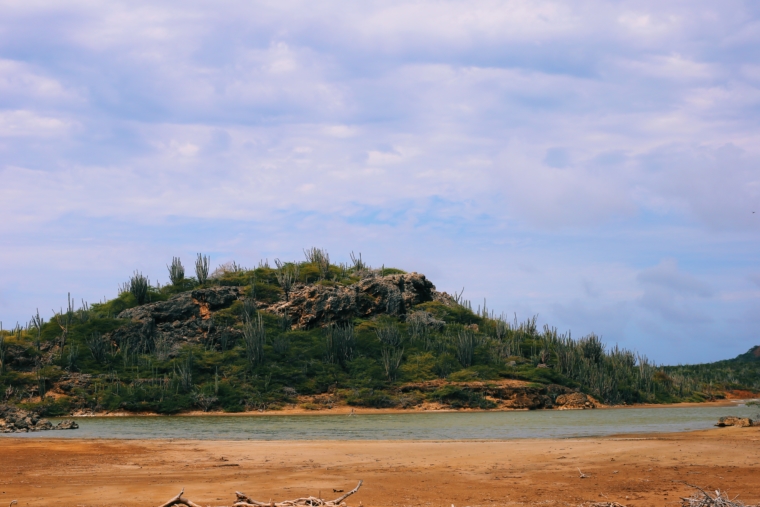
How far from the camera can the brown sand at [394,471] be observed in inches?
443

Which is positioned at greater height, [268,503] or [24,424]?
[268,503]

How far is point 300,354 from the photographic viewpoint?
1916 inches

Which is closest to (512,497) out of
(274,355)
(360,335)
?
(274,355)

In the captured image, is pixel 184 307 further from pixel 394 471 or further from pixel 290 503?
pixel 290 503

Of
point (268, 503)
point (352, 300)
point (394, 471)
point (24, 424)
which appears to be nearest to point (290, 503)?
point (268, 503)

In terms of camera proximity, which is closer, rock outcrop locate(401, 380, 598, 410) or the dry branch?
the dry branch

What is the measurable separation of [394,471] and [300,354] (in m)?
35.1

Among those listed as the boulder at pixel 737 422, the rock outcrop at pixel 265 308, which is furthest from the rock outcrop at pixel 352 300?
the boulder at pixel 737 422

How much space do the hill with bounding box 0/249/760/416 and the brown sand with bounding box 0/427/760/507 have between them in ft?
75.3

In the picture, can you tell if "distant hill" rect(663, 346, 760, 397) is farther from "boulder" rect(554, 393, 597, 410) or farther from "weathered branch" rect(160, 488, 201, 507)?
"weathered branch" rect(160, 488, 201, 507)

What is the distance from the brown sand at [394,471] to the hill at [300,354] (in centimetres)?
2295

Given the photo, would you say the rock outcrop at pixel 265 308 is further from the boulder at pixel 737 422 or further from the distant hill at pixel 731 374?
the boulder at pixel 737 422

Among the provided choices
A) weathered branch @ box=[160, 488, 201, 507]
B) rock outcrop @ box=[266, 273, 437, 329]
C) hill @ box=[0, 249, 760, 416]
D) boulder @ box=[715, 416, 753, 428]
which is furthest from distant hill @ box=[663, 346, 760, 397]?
weathered branch @ box=[160, 488, 201, 507]

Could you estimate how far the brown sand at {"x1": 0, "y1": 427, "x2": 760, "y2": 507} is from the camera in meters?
11.2
